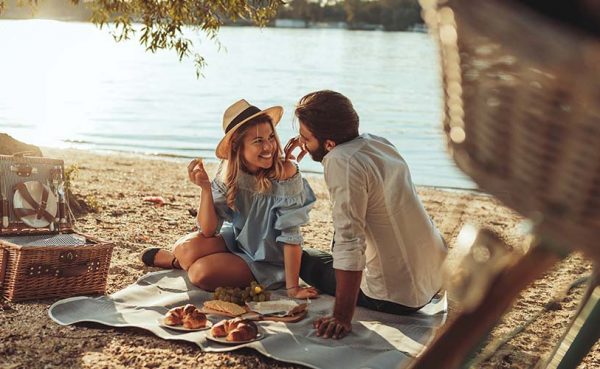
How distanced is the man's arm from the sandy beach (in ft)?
1.31

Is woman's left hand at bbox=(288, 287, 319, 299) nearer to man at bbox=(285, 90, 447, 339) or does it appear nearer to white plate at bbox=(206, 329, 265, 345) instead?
man at bbox=(285, 90, 447, 339)

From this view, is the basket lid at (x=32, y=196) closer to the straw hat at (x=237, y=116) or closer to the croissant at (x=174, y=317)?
the straw hat at (x=237, y=116)

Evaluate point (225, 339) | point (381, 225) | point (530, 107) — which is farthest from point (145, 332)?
point (530, 107)

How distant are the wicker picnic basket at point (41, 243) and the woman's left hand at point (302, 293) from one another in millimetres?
1045

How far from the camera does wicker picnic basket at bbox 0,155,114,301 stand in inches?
179

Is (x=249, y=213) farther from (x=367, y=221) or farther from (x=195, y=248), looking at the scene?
(x=367, y=221)

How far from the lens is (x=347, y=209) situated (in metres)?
4.13

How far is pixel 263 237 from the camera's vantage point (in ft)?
16.7

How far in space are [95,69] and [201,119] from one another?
28.9 m

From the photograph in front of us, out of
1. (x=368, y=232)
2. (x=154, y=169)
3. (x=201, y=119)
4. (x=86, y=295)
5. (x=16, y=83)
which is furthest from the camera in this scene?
(x=16, y=83)

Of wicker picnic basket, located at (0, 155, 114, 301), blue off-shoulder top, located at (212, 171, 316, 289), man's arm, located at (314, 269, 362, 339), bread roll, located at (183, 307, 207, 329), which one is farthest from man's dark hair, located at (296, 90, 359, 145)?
wicker picnic basket, located at (0, 155, 114, 301)

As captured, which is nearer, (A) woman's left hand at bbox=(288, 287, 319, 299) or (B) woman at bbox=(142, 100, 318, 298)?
(A) woman's left hand at bbox=(288, 287, 319, 299)

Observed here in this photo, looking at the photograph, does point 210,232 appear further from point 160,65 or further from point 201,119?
point 160,65

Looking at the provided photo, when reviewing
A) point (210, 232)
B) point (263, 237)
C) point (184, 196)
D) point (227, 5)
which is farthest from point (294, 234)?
point (184, 196)
